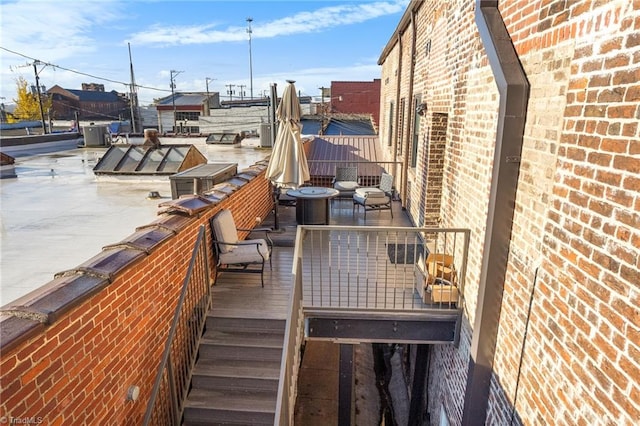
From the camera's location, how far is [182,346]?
3.80m

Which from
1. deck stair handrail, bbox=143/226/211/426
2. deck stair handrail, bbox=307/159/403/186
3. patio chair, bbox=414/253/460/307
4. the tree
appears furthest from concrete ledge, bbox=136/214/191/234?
the tree

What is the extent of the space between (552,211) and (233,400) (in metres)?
3.22

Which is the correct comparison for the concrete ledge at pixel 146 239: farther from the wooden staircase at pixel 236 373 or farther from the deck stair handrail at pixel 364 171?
the deck stair handrail at pixel 364 171

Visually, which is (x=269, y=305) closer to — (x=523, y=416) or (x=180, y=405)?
(x=180, y=405)

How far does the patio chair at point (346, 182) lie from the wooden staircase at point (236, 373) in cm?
485

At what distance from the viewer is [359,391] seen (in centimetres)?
701

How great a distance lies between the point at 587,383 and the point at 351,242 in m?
4.79

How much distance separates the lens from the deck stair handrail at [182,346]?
3.26m

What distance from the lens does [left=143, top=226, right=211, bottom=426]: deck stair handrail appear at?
10.7ft

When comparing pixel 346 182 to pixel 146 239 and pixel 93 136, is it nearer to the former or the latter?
pixel 146 239

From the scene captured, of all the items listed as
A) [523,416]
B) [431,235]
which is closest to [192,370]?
[523,416]

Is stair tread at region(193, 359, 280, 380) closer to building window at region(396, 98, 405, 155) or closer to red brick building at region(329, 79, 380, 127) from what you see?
building window at region(396, 98, 405, 155)

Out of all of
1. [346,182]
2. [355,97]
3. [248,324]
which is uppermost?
[355,97]

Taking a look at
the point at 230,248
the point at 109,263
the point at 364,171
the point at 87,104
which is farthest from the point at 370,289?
the point at 87,104
